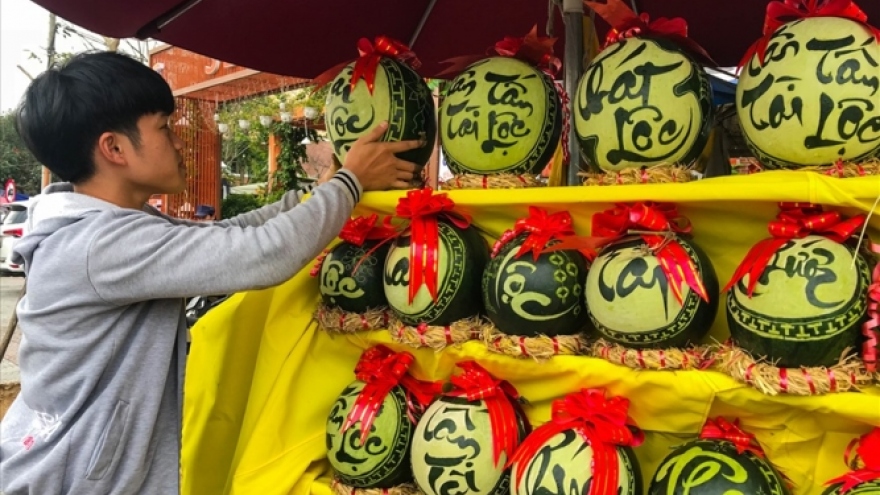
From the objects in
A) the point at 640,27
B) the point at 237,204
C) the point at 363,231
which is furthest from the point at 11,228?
the point at 640,27

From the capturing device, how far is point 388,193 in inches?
70.3

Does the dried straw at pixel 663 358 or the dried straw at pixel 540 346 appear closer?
the dried straw at pixel 663 358

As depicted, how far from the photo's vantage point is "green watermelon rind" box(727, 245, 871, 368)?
116 cm

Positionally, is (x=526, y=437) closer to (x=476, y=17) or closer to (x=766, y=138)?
(x=766, y=138)

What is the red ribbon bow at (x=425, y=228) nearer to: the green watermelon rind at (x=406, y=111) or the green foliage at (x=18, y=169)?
the green watermelon rind at (x=406, y=111)

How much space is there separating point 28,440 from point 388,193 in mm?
1061

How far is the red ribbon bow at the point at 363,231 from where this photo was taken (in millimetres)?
1831

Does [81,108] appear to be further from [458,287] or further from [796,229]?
[796,229]

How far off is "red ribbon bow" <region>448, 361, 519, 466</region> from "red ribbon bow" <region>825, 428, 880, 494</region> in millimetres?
648

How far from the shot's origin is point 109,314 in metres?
1.57

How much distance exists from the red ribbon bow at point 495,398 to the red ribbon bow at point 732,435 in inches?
16.7

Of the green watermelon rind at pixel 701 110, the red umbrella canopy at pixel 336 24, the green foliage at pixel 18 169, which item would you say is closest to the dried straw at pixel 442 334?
the green watermelon rind at pixel 701 110

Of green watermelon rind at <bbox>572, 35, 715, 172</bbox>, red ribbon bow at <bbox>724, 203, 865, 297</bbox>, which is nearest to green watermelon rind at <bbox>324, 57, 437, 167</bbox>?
green watermelon rind at <bbox>572, 35, 715, 172</bbox>

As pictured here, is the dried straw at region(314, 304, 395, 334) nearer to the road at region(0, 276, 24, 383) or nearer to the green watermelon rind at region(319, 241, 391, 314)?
the green watermelon rind at region(319, 241, 391, 314)
